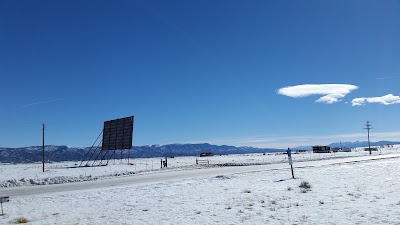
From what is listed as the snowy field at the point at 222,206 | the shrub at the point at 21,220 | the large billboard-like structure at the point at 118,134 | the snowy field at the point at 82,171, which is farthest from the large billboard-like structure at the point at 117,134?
the shrub at the point at 21,220

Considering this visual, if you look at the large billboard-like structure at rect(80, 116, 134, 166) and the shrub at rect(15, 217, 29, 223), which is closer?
the shrub at rect(15, 217, 29, 223)

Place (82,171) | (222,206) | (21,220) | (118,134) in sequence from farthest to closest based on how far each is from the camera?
(118,134), (82,171), (222,206), (21,220)

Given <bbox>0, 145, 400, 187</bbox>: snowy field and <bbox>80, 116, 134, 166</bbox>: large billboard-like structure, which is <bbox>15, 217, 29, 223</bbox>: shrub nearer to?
<bbox>0, 145, 400, 187</bbox>: snowy field

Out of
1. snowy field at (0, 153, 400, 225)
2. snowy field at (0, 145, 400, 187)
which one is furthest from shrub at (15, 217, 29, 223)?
snowy field at (0, 145, 400, 187)

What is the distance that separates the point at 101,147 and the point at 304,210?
62.6 meters

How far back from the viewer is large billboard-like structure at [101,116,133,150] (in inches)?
2462

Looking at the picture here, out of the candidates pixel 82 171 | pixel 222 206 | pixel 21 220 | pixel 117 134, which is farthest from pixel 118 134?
pixel 21 220

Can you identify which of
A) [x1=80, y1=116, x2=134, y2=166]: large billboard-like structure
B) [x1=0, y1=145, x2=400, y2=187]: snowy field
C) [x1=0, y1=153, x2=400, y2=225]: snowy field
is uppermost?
[x1=80, y1=116, x2=134, y2=166]: large billboard-like structure

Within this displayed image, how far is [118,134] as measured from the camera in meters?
65.0

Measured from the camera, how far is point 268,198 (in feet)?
48.7

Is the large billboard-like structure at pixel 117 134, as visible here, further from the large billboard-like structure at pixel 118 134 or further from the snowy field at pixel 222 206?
the snowy field at pixel 222 206

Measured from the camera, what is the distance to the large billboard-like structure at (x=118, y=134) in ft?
205

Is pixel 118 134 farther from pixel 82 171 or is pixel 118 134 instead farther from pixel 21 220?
pixel 21 220

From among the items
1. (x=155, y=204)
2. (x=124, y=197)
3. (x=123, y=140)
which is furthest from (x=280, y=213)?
(x=123, y=140)
